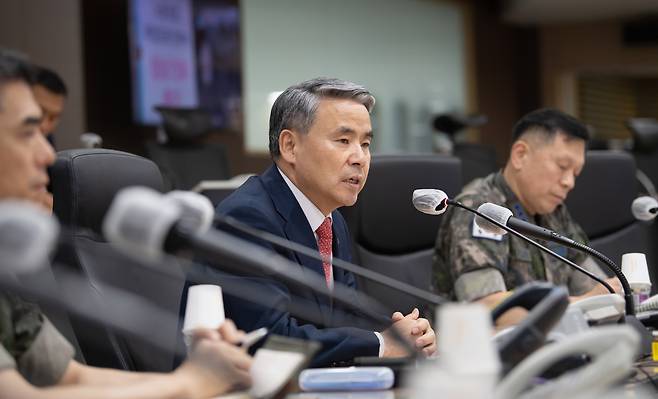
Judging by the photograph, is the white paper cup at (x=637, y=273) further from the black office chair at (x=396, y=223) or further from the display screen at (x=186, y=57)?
the display screen at (x=186, y=57)

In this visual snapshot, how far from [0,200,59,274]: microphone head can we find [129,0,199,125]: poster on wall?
5.12m

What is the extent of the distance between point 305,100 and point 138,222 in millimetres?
1324

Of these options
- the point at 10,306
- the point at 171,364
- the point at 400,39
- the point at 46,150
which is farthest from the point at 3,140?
the point at 400,39

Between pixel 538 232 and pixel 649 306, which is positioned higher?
pixel 538 232

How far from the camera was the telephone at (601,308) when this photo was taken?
164 centimetres

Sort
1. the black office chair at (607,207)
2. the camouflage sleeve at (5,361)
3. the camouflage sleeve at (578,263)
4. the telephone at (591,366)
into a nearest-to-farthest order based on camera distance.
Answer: the telephone at (591,366), the camouflage sleeve at (5,361), the camouflage sleeve at (578,263), the black office chair at (607,207)

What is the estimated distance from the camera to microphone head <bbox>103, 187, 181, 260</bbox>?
2.98 ft

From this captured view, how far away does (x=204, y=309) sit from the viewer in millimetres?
1427

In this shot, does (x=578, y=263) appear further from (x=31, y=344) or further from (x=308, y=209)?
(x=31, y=344)

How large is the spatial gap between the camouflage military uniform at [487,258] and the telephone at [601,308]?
831 millimetres

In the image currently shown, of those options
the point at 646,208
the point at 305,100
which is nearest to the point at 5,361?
the point at 305,100

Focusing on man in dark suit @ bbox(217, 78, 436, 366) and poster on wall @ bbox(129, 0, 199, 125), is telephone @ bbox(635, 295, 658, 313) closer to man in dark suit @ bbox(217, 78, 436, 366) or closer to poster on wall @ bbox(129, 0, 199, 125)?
man in dark suit @ bbox(217, 78, 436, 366)

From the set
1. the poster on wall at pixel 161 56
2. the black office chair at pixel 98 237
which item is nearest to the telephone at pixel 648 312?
the black office chair at pixel 98 237

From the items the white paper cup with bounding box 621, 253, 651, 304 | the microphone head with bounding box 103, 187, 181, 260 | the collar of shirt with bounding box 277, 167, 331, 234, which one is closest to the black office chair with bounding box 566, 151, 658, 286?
the white paper cup with bounding box 621, 253, 651, 304
